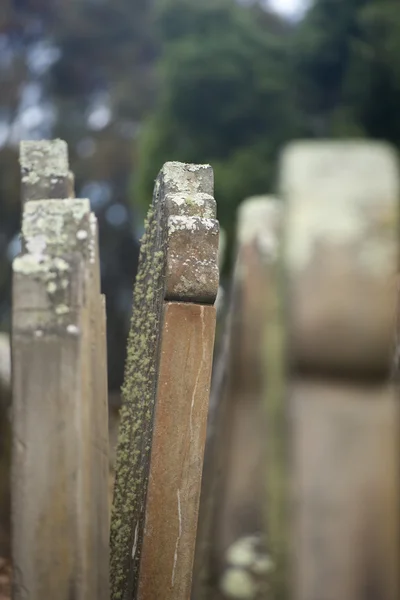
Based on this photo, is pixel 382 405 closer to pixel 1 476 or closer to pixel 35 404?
pixel 35 404

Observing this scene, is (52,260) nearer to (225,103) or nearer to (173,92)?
(225,103)

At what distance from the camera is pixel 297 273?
82 cm

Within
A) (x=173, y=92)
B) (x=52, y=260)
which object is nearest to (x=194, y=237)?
(x=52, y=260)

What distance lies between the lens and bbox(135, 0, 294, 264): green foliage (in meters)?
11.2

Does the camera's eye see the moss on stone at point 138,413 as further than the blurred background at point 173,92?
No

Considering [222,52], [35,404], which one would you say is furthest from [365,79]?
[35,404]

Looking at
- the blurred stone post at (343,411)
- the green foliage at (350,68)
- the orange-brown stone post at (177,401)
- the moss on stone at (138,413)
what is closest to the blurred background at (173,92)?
the green foliage at (350,68)

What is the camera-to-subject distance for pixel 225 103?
464 inches

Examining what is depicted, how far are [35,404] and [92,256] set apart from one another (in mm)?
560

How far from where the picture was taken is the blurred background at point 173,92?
10.9 metres

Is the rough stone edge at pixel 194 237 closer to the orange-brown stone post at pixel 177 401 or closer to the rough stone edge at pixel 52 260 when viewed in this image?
the orange-brown stone post at pixel 177 401

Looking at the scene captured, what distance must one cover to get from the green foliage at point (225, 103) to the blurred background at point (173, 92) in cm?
2

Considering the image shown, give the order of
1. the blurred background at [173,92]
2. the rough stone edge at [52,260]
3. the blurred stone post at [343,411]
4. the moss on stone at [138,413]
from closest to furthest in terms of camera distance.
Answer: the blurred stone post at [343,411] → the rough stone edge at [52,260] → the moss on stone at [138,413] → the blurred background at [173,92]

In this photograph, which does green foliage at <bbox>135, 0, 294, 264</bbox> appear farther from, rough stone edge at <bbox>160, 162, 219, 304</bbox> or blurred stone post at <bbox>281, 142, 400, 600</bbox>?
blurred stone post at <bbox>281, 142, 400, 600</bbox>
